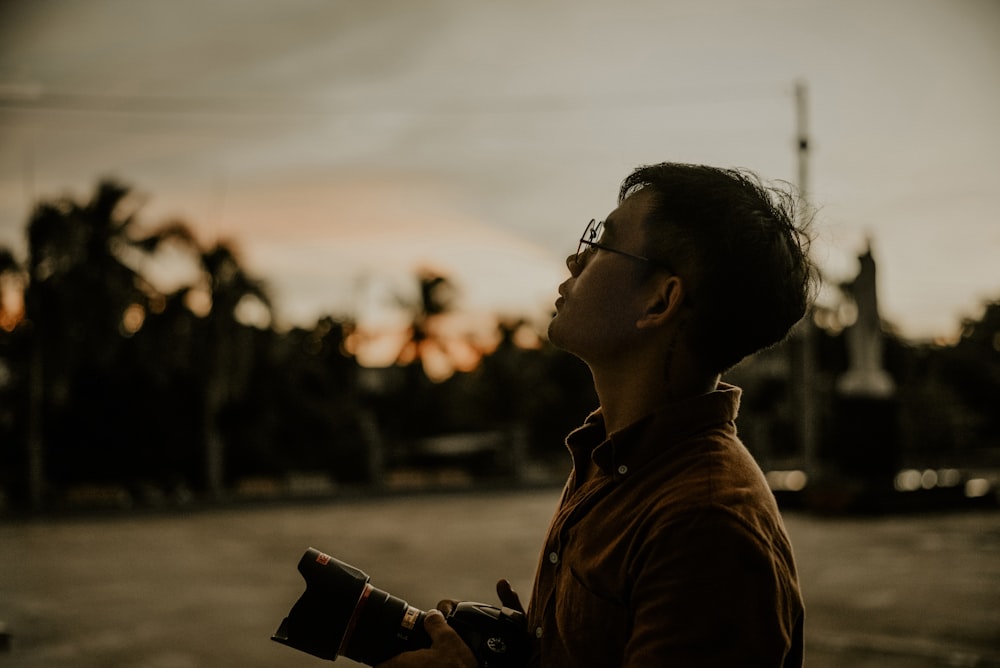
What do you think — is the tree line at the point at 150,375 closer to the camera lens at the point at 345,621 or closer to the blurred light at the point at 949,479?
the blurred light at the point at 949,479

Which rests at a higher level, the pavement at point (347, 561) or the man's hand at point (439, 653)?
the man's hand at point (439, 653)

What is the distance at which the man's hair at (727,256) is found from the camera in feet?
5.27

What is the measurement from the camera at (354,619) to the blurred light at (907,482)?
1798 cm

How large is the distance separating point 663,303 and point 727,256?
5.2 inches

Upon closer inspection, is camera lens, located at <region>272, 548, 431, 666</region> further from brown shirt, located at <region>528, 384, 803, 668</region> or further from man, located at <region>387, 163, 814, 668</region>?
brown shirt, located at <region>528, 384, 803, 668</region>

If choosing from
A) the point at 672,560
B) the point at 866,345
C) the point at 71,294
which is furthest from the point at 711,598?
the point at 71,294

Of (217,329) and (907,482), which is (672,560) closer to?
(907,482)

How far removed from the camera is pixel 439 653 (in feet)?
5.49

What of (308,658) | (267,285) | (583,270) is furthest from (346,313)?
(583,270)

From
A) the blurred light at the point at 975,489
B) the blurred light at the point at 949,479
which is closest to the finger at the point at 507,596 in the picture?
the blurred light at the point at 949,479

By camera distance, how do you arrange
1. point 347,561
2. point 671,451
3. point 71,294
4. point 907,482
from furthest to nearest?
point 71,294 → point 907,482 → point 347,561 → point 671,451

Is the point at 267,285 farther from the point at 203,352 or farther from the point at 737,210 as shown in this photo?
the point at 737,210

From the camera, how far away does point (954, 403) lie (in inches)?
1455

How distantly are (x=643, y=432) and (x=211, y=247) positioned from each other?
24.9m
